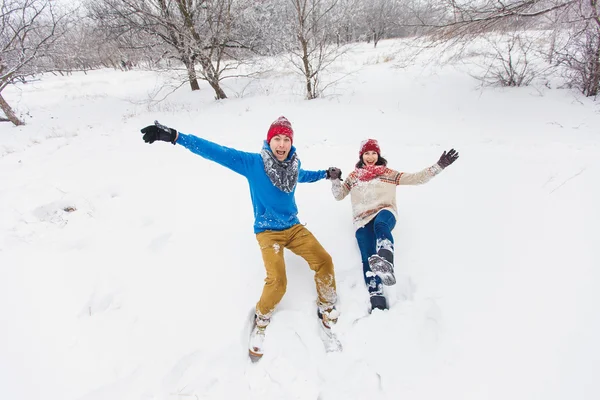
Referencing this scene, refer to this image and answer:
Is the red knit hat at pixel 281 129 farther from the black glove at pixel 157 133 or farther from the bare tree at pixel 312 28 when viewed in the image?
the bare tree at pixel 312 28

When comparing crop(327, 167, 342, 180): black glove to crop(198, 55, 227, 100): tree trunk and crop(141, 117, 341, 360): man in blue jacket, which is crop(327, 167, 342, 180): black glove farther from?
crop(198, 55, 227, 100): tree trunk

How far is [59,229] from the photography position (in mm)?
3354

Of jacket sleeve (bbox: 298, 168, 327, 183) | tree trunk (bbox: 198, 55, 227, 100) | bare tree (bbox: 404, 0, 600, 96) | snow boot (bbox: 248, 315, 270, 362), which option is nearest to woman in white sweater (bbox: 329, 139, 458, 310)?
jacket sleeve (bbox: 298, 168, 327, 183)

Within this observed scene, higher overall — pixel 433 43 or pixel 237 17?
pixel 237 17

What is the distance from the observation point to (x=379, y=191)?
2906 mm

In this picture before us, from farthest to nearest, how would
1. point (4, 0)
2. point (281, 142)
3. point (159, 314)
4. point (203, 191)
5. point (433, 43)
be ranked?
point (4, 0)
point (433, 43)
point (203, 191)
point (281, 142)
point (159, 314)

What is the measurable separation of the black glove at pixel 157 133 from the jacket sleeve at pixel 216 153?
7 cm

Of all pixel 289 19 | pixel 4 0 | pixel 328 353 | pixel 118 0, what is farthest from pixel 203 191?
pixel 4 0

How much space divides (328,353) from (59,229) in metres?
3.67

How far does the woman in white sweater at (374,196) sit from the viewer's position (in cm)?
253

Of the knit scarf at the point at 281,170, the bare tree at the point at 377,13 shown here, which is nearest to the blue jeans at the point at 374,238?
the knit scarf at the point at 281,170

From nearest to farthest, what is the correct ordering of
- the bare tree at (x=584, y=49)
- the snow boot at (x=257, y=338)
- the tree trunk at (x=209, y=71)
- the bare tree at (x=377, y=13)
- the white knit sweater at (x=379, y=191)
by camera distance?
the snow boot at (x=257, y=338) → the white knit sweater at (x=379, y=191) → the bare tree at (x=584, y=49) → the tree trunk at (x=209, y=71) → the bare tree at (x=377, y=13)

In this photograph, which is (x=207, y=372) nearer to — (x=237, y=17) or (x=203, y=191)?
(x=203, y=191)

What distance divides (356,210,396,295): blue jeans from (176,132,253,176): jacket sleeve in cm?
142
